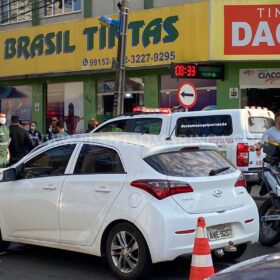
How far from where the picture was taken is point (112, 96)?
21.0 meters

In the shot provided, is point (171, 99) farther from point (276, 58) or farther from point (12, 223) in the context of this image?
point (12, 223)

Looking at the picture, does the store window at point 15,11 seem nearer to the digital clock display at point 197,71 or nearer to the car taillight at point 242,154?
the digital clock display at point 197,71

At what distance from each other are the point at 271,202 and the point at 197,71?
1017 centimetres

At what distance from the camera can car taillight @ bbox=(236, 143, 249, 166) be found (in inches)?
436

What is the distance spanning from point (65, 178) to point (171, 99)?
13.1 m

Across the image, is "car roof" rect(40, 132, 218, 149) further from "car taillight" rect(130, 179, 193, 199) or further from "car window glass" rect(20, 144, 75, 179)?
"car taillight" rect(130, 179, 193, 199)

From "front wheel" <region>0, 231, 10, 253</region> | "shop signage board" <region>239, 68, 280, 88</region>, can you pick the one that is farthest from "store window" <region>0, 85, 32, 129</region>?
"front wheel" <region>0, 231, 10, 253</region>

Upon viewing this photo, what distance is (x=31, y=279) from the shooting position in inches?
244

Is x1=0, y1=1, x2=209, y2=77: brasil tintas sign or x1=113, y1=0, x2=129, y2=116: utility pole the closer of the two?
x1=113, y1=0, x2=129, y2=116: utility pole

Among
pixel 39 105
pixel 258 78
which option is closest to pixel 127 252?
pixel 258 78

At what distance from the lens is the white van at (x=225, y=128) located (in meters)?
11.1

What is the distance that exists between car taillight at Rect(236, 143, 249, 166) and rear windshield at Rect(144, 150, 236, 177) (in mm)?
4602

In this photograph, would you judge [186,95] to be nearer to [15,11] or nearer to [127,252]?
[127,252]

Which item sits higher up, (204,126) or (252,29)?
(252,29)
